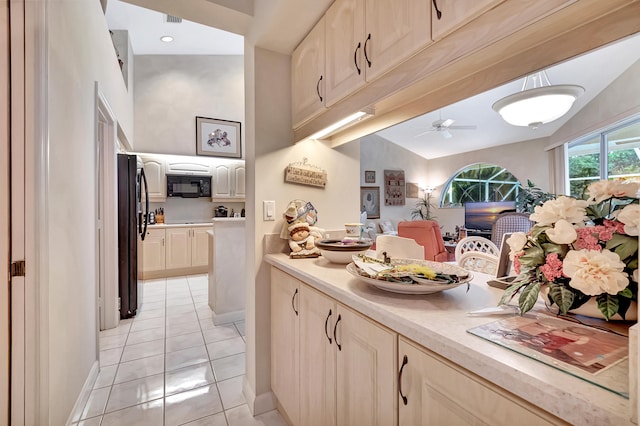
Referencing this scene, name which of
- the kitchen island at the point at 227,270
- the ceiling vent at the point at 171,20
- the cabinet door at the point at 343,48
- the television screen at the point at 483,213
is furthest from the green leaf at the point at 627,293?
the television screen at the point at 483,213

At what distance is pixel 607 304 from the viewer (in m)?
0.64

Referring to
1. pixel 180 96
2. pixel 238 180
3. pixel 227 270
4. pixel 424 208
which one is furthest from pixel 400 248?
pixel 424 208

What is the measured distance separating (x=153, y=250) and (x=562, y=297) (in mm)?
5258

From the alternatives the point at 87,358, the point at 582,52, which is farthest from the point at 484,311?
the point at 87,358

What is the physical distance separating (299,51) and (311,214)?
39.0 inches

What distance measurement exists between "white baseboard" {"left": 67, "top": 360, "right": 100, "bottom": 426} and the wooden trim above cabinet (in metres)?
2.27

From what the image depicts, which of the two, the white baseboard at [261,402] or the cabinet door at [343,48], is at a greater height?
the cabinet door at [343,48]

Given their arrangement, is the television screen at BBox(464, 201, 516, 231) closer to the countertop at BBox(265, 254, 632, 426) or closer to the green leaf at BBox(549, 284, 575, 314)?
the countertop at BBox(265, 254, 632, 426)

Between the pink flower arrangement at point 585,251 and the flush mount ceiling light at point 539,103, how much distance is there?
2.08 metres

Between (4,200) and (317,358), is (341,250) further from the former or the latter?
(4,200)

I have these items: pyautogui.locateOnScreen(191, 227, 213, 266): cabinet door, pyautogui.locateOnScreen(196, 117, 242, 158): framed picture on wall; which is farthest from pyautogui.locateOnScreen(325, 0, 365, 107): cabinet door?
pyautogui.locateOnScreen(196, 117, 242, 158): framed picture on wall

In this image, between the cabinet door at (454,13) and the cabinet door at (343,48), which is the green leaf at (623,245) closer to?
the cabinet door at (454,13)

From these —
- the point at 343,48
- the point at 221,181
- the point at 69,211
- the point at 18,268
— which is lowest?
the point at 18,268

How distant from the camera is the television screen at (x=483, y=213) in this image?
6.32 m
